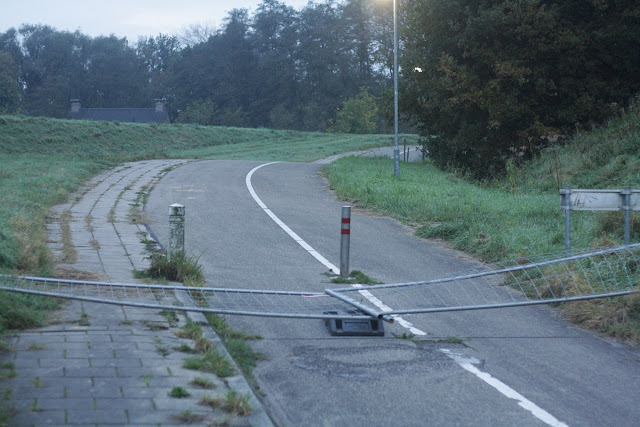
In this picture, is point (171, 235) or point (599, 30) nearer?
point (171, 235)

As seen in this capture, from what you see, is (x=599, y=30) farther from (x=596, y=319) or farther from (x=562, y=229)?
(x=596, y=319)

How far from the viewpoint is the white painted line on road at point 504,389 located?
5.02m

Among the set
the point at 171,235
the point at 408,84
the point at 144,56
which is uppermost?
the point at 144,56

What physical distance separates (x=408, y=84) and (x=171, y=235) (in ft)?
79.3

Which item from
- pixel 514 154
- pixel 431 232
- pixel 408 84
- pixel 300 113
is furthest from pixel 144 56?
pixel 431 232

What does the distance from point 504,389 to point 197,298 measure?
3732mm

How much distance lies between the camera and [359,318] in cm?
709

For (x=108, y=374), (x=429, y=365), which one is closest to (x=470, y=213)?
(x=429, y=365)

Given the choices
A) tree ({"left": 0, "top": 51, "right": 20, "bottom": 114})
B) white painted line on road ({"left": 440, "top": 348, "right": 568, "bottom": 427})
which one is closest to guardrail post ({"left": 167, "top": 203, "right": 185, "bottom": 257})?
white painted line on road ({"left": 440, "top": 348, "right": 568, "bottom": 427})

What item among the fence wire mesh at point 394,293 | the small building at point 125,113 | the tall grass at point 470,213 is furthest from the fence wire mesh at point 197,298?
the small building at point 125,113

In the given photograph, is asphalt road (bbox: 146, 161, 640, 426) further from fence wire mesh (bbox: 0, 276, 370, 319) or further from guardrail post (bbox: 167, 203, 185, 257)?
guardrail post (bbox: 167, 203, 185, 257)

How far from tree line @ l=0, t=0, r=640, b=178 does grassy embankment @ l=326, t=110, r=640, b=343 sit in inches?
96.2

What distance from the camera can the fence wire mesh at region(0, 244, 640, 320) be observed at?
743 cm

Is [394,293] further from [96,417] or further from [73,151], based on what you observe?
[73,151]
